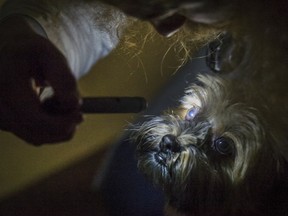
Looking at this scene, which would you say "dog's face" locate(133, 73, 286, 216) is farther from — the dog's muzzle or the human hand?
the human hand

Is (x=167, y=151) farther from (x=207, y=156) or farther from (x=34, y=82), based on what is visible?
(x=34, y=82)

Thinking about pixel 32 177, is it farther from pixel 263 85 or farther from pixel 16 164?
pixel 263 85

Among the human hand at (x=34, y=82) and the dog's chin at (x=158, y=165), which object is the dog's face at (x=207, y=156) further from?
the human hand at (x=34, y=82)

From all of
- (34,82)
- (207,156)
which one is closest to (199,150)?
(207,156)

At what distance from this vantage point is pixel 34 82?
1.60 feet

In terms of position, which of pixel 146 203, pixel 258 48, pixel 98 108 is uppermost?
pixel 258 48

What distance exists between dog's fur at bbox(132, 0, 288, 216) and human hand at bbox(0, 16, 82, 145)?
168 millimetres

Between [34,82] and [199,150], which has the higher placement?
[34,82]

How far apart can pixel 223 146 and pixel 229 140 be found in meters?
0.03

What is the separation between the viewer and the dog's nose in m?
0.75

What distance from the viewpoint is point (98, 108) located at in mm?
499

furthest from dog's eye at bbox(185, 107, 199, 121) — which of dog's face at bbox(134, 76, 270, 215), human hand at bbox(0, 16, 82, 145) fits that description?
human hand at bbox(0, 16, 82, 145)

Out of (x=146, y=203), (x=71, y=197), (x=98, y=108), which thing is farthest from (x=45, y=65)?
(x=146, y=203)

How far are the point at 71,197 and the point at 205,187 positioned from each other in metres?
0.22
